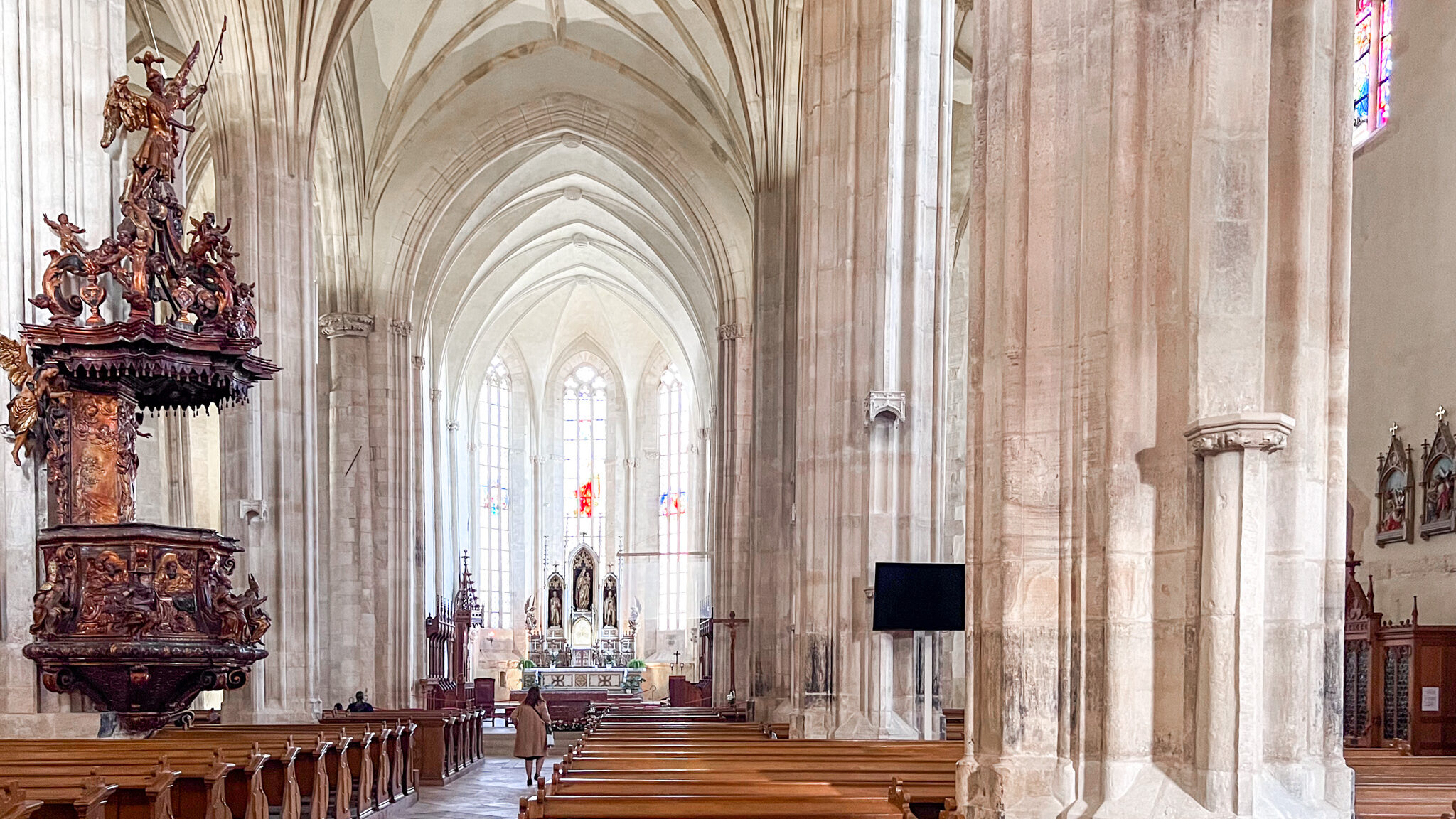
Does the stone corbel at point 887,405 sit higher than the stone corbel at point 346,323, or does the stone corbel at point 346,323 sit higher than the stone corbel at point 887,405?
the stone corbel at point 346,323

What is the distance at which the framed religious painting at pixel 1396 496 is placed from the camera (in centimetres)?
1456

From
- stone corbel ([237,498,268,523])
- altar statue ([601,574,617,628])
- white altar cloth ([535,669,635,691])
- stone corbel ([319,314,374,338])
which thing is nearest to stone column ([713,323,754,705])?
stone corbel ([319,314,374,338])

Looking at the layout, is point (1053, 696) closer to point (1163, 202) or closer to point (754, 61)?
point (1163, 202)

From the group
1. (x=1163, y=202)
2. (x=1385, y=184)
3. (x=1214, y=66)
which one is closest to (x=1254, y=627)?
(x=1163, y=202)

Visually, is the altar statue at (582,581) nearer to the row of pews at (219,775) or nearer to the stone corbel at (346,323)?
the stone corbel at (346,323)

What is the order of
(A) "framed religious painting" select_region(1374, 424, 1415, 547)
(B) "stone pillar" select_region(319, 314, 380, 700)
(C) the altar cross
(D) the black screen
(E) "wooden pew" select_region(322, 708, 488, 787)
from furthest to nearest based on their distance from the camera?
(B) "stone pillar" select_region(319, 314, 380, 700) < (C) the altar cross < (E) "wooden pew" select_region(322, 708, 488, 787) < (A) "framed religious painting" select_region(1374, 424, 1415, 547) < (D) the black screen

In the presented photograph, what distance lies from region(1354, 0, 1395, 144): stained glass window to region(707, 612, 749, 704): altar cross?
39.8 ft

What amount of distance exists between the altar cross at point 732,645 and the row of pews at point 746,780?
12.9m

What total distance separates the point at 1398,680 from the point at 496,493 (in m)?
31.1

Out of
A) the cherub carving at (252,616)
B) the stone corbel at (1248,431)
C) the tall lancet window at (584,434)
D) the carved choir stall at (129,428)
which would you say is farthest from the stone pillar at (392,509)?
the stone corbel at (1248,431)

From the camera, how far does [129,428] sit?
450 inches

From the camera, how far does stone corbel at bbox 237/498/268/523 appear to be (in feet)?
56.9

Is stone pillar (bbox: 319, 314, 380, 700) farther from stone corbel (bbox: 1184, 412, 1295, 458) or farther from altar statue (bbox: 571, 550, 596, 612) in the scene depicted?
stone corbel (bbox: 1184, 412, 1295, 458)

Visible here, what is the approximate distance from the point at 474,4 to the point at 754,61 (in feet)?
21.0
